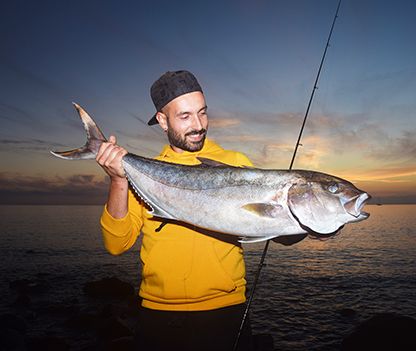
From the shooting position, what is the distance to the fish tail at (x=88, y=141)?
3.81 m

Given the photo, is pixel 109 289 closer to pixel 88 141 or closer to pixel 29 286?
pixel 29 286

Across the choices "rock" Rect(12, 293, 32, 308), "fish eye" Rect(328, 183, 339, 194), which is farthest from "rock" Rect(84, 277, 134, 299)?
"fish eye" Rect(328, 183, 339, 194)

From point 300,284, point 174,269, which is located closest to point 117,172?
point 174,269

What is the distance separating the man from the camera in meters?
3.36

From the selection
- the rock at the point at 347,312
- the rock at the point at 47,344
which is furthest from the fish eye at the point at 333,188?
the rock at the point at 347,312

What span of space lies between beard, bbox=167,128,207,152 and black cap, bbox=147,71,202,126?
0.43 m

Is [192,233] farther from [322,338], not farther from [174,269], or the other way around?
[322,338]

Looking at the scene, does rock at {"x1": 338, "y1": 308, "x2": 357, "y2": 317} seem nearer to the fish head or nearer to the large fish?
the large fish

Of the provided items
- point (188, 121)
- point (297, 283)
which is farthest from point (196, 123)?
point (297, 283)

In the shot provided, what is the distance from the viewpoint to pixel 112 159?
368 cm

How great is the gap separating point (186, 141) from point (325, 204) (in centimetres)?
188

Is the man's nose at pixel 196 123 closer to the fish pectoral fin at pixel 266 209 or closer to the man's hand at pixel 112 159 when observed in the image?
the man's hand at pixel 112 159

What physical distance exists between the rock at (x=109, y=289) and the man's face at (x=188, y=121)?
15874mm

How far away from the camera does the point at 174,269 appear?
11.3ft
